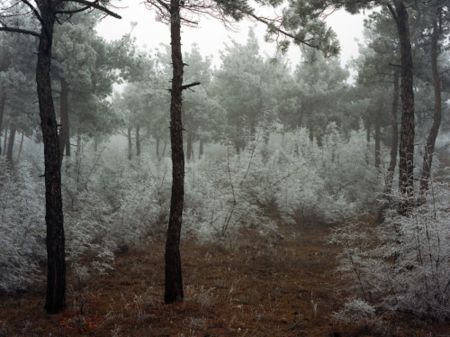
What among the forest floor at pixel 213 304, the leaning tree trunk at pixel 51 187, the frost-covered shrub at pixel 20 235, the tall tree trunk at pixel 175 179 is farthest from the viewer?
the frost-covered shrub at pixel 20 235

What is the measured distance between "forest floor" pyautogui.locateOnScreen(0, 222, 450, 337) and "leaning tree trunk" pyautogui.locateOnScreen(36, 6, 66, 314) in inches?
18.1

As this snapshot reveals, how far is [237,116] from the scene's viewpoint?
104 feet

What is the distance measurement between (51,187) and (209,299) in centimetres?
366

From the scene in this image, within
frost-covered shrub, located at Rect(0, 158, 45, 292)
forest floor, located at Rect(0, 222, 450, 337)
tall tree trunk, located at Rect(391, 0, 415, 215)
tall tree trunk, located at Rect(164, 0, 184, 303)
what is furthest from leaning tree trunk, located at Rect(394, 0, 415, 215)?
frost-covered shrub, located at Rect(0, 158, 45, 292)

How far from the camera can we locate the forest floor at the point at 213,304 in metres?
6.29

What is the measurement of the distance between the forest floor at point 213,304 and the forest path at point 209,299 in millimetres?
17

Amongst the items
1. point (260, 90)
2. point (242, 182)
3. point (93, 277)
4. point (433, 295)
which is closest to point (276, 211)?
point (242, 182)

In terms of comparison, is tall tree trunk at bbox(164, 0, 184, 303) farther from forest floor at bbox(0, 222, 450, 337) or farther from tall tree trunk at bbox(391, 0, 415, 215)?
tall tree trunk at bbox(391, 0, 415, 215)

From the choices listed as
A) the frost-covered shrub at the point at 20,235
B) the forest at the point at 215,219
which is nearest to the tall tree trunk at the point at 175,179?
the forest at the point at 215,219

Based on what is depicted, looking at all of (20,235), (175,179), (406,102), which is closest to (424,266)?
(175,179)

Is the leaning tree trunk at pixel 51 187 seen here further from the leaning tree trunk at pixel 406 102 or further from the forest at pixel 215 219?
the leaning tree trunk at pixel 406 102

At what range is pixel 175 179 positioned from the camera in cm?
758

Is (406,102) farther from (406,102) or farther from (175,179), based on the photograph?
(175,179)

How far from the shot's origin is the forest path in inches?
253
